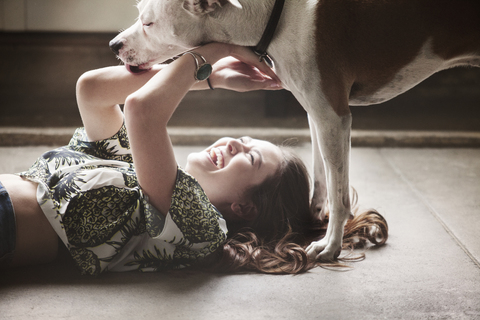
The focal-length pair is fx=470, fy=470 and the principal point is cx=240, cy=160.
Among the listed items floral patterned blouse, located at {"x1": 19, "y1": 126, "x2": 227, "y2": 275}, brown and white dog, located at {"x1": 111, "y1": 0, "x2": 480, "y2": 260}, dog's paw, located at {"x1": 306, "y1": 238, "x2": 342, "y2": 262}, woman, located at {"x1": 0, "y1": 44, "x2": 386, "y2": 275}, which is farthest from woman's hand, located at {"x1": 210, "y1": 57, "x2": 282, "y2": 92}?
dog's paw, located at {"x1": 306, "y1": 238, "x2": 342, "y2": 262}

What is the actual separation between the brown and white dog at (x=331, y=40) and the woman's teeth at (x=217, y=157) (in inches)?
11.8

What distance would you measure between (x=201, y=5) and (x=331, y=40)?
0.35 metres

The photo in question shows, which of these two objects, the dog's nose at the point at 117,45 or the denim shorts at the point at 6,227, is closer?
the denim shorts at the point at 6,227

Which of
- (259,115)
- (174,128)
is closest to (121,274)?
(174,128)

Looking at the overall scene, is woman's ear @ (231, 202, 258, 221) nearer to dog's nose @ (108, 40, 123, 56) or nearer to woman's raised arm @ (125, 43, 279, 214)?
woman's raised arm @ (125, 43, 279, 214)

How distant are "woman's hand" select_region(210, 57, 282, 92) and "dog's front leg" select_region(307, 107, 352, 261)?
0.71 ft

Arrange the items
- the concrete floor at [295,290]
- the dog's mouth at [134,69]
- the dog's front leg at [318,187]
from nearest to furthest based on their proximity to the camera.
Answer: the concrete floor at [295,290] → the dog's mouth at [134,69] → the dog's front leg at [318,187]

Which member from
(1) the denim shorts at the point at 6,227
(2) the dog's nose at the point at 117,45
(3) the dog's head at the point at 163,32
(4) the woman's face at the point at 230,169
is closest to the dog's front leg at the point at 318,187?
(4) the woman's face at the point at 230,169

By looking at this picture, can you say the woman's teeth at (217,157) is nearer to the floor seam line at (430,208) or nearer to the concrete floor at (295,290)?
the concrete floor at (295,290)

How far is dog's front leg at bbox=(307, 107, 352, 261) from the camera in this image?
1.25 metres

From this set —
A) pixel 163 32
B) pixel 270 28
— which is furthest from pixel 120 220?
pixel 270 28

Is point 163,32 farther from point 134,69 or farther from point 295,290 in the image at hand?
point 295,290

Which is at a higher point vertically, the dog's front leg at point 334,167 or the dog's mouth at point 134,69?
the dog's mouth at point 134,69

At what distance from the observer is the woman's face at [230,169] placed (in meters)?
1.40
